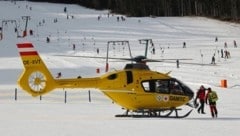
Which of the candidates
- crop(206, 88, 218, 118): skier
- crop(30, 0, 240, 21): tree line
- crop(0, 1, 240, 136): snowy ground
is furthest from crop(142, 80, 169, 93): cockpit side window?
crop(30, 0, 240, 21): tree line

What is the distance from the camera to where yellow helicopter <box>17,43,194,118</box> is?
70.0 ft

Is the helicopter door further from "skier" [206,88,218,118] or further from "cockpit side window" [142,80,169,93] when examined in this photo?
"skier" [206,88,218,118]

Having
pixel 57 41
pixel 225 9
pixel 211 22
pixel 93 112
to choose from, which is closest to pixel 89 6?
pixel 225 9

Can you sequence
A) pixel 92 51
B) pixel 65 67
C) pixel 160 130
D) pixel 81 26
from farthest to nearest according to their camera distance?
1. pixel 81 26
2. pixel 92 51
3. pixel 65 67
4. pixel 160 130

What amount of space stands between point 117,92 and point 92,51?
36.0 metres

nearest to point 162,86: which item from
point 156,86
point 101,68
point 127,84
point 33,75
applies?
point 156,86

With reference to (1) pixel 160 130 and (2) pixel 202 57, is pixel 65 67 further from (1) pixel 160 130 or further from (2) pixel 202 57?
(1) pixel 160 130

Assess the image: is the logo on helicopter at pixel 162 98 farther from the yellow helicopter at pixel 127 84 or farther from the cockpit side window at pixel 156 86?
the cockpit side window at pixel 156 86

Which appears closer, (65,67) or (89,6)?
(65,67)

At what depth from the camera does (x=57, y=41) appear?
65312 mm

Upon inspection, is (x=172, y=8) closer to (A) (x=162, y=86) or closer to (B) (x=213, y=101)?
(B) (x=213, y=101)

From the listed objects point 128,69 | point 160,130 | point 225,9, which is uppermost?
point 225,9

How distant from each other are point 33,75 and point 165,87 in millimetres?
5315

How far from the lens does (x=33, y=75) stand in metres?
21.4
